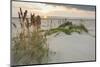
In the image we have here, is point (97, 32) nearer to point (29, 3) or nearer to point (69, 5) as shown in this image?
point (69, 5)

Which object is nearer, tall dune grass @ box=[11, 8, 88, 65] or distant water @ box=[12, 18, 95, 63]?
tall dune grass @ box=[11, 8, 88, 65]

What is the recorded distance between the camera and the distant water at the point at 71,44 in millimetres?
2451

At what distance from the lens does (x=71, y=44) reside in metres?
2.55

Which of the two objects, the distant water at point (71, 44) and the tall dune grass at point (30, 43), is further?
the distant water at point (71, 44)

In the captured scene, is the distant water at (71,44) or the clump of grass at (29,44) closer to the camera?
the clump of grass at (29,44)

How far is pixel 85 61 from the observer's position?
2607mm

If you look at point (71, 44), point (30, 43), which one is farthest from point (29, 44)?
point (71, 44)

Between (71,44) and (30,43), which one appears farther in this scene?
(71,44)

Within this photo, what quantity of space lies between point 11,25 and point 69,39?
2.36ft

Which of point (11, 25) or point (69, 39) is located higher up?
point (11, 25)

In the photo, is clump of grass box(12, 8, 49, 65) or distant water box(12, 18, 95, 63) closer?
clump of grass box(12, 8, 49, 65)

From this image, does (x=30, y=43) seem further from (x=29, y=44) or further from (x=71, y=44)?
(x=71, y=44)

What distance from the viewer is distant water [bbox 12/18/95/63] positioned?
96.5 inches

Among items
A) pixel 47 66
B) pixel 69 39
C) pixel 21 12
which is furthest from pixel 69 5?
pixel 47 66
